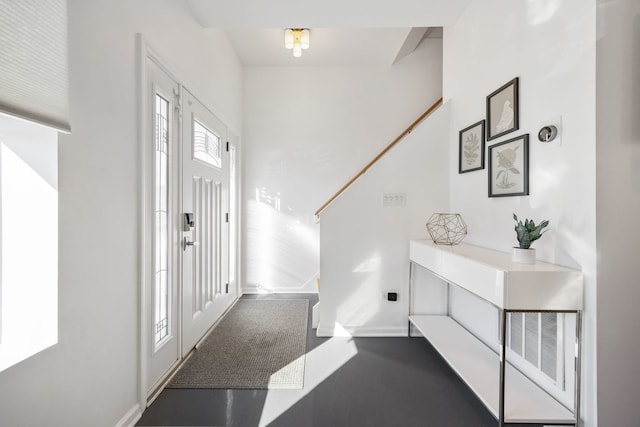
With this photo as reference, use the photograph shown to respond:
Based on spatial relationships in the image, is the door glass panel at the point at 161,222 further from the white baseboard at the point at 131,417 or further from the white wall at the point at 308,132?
the white wall at the point at 308,132

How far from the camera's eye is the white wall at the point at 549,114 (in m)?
1.24

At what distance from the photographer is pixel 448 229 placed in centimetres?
217

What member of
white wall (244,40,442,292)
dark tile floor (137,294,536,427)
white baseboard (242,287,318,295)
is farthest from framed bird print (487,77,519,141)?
white baseboard (242,287,318,295)

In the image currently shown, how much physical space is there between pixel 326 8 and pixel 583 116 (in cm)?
175

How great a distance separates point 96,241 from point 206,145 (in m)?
1.44

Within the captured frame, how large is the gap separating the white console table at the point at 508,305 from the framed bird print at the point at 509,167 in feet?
1.25

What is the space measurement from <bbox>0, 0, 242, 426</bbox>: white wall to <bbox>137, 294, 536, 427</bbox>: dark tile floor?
31 cm

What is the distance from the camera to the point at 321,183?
3605 millimetres

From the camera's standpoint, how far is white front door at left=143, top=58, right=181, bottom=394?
63.9 inches

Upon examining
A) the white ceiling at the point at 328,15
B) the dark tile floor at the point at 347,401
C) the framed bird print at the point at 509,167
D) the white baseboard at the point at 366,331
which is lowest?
the dark tile floor at the point at 347,401

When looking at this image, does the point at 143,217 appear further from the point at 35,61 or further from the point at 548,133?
the point at 548,133

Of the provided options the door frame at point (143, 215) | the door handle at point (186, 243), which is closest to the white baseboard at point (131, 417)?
the door frame at point (143, 215)

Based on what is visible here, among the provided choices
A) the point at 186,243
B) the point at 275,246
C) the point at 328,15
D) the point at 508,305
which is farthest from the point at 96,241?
Result: the point at 275,246

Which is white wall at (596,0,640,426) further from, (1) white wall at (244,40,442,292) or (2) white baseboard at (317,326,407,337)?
(1) white wall at (244,40,442,292)
